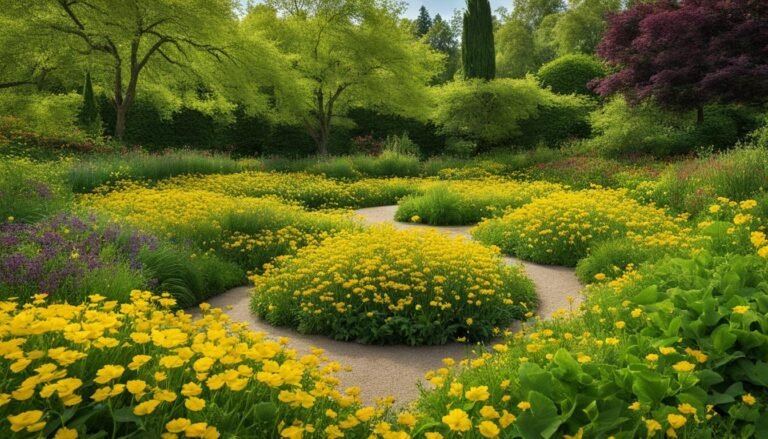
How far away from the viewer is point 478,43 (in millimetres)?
23547

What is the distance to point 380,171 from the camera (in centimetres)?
1686

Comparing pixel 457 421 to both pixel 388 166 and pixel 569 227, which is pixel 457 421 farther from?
pixel 388 166

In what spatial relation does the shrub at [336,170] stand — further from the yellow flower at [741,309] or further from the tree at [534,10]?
the tree at [534,10]

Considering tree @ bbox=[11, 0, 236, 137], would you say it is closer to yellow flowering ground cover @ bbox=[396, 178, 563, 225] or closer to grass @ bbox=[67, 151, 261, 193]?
grass @ bbox=[67, 151, 261, 193]

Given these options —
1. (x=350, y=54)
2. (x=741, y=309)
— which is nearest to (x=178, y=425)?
(x=741, y=309)

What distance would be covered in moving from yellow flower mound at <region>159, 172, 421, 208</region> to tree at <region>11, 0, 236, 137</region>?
5.27m

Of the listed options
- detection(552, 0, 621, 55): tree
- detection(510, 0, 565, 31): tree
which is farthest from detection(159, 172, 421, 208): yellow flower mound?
detection(510, 0, 565, 31): tree

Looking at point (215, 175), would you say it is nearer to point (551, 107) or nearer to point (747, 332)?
point (747, 332)

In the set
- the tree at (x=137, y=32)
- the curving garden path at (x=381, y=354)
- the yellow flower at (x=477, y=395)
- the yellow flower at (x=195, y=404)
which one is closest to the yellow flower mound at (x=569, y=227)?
the curving garden path at (x=381, y=354)

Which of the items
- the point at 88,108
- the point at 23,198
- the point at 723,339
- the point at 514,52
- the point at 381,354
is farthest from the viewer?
the point at 514,52

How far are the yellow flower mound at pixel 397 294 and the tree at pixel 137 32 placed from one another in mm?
12823

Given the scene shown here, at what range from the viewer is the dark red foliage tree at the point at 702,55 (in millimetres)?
14055

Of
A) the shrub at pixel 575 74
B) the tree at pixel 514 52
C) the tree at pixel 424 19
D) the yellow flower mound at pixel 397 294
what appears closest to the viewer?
the yellow flower mound at pixel 397 294

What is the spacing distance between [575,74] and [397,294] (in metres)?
25.0
